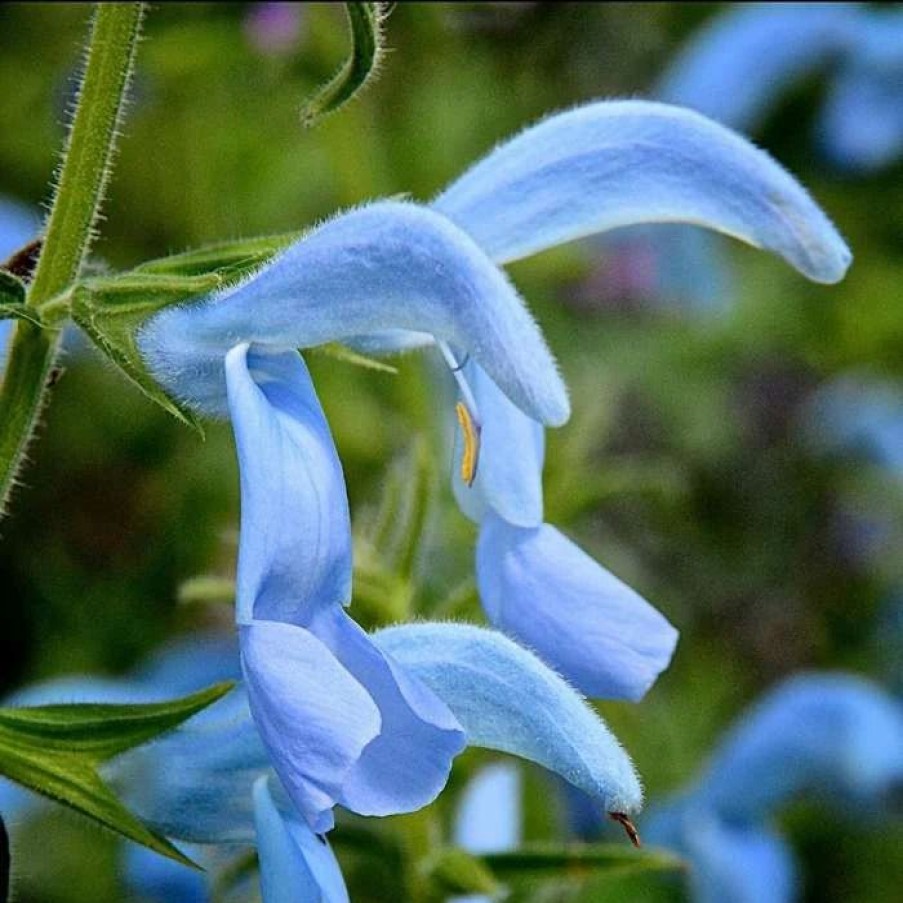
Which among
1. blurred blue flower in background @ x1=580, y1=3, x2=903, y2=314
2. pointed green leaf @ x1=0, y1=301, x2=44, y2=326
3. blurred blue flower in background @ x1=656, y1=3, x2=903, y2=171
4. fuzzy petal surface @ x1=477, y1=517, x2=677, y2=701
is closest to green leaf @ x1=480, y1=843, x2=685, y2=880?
fuzzy petal surface @ x1=477, y1=517, x2=677, y2=701

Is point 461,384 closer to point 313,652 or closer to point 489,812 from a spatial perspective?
point 313,652

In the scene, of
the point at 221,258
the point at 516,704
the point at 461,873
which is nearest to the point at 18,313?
the point at 221,258

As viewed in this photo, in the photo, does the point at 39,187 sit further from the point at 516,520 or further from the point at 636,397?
the point at 516,520

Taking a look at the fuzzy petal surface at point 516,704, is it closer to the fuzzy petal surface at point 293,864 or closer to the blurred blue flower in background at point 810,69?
the fuzzy petal surface at point 293,864

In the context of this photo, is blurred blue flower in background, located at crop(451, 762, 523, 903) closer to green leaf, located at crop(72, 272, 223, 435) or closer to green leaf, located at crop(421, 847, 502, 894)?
green leaf, located at crop(421, 847, 502, 894)

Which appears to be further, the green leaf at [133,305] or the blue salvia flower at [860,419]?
the blue salvia flower at [860,419]

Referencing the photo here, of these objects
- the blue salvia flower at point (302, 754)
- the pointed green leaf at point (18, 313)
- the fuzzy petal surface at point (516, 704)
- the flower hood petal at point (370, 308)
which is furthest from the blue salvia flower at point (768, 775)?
the pointed green leaf at point (18, 313)

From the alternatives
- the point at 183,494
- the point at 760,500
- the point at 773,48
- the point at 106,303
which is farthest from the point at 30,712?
the point at 773,48
